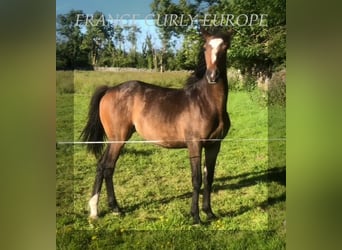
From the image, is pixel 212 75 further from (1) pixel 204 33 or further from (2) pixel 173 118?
(2) pixel 173 118

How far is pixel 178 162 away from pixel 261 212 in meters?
0.85

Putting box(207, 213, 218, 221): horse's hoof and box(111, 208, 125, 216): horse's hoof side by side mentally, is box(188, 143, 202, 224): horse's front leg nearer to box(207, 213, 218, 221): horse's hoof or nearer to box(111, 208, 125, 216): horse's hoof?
Result: box(207, 213, 218, 221): horse's hoof

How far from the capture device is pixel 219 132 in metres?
4.68

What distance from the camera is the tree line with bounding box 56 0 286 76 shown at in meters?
4.62

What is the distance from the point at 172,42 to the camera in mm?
4652

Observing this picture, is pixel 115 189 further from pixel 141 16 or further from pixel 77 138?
pixel 141 16

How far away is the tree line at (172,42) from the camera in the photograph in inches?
182

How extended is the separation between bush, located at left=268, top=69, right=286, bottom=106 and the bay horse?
385 millimetres

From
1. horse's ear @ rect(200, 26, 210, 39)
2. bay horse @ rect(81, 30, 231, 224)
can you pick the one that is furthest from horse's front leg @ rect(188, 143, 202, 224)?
horse's ear @ rect(200, 26, 210, 39)

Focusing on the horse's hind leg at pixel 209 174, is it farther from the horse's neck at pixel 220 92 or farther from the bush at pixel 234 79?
the bush at pixel 234 79

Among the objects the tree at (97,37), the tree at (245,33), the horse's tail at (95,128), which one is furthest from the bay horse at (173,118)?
the tree at (97,37)
